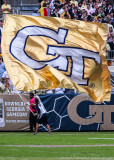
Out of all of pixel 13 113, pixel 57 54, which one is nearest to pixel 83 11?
pixel 13 113

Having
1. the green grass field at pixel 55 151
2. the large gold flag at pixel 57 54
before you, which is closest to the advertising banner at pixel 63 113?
the green grass field at pixel 55 151

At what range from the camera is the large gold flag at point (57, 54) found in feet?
48.9

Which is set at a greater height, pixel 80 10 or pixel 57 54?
pixel 57 54

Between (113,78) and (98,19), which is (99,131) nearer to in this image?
(113,78)

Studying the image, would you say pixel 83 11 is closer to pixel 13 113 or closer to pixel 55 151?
pixel 13 113

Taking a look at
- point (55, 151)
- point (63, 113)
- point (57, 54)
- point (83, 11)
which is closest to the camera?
point (55, 151)

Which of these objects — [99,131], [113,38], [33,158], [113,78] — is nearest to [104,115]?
[99,131]

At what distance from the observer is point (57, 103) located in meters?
23.9

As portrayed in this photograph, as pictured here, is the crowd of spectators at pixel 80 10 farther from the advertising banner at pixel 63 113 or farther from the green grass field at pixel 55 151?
the green grass field at pixel 55 151

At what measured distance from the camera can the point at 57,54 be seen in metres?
15.2

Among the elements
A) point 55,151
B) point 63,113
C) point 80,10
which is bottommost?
point 63,113

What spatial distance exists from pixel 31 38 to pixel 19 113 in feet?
28.9

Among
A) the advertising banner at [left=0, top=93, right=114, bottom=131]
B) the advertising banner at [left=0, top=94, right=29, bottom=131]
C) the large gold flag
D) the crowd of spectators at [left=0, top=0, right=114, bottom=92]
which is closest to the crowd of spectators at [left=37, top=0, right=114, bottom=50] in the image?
the crowd of spectators at [left=0, top=0, right=114, bottom=92]

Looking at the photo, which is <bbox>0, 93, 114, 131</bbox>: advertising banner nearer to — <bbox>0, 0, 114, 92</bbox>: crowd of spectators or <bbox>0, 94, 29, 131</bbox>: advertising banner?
<bbox>0, 94, 29, 131</bbox>: advertising banner
